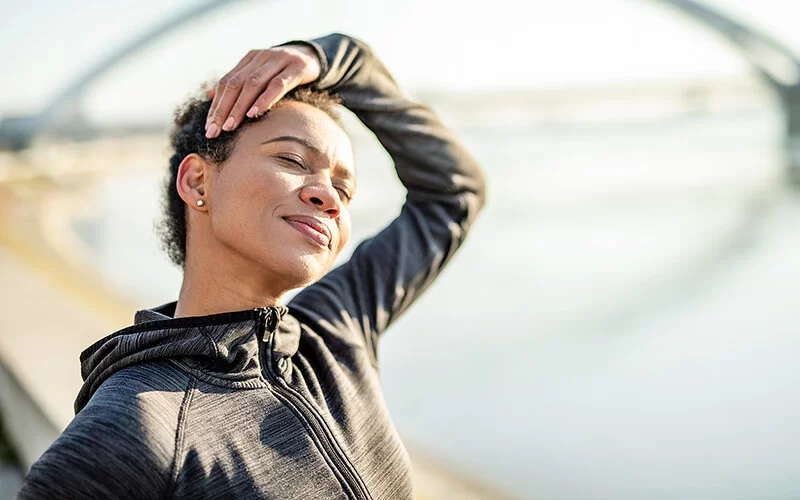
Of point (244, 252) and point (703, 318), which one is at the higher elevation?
point (703, 318)

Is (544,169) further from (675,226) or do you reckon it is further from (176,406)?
(176,406)

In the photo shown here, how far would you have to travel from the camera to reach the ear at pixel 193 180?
4.21ft

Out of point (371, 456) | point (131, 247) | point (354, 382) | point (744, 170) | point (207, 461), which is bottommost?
point (207, 461)

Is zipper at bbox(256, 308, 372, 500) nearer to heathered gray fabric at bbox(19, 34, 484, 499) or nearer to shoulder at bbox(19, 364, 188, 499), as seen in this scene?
heathered gray fabric at bbox(19, 34, 484, 499)

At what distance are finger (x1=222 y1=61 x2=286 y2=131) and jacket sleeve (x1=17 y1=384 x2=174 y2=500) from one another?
46 centimetres

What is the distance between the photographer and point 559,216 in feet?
59.3

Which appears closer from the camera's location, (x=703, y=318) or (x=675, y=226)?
(x=703, y=318)

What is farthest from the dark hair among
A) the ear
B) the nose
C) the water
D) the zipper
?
the water

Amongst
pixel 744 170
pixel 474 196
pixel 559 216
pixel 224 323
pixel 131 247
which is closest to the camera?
pixel 224 323

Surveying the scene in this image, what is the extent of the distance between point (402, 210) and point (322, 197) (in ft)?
1.45

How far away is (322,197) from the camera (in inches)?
48.9

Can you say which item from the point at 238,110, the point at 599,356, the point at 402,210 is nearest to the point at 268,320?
the point at 238,110

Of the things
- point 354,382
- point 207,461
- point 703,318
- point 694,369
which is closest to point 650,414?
point 694,369

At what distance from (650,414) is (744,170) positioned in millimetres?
27665
